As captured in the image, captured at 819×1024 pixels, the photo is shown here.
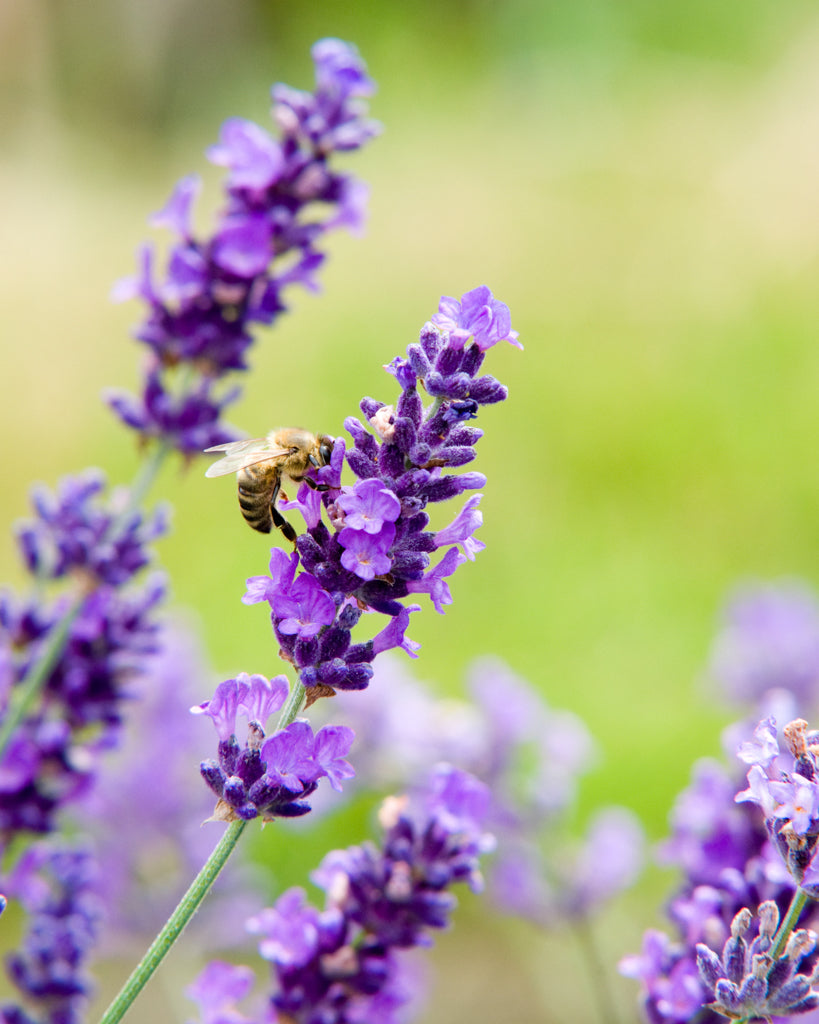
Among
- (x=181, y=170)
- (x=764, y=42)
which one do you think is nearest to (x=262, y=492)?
(x=181, y=170)

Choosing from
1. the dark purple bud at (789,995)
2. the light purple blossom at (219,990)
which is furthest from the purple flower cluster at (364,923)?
the dark purple bud at (789,995)

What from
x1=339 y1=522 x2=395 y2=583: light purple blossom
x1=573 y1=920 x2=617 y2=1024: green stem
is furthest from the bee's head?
x1=573 y1=920 x2=617 y2=1024: green stem

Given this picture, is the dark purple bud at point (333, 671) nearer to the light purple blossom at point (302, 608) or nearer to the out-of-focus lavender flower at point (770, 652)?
the light purple blossom at point (302, 608)

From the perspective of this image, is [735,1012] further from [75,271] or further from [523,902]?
[75,271]

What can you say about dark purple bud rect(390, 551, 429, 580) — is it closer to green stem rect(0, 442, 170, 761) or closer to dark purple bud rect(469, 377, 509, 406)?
dark purple bud rect(469, 377, 509, 406)

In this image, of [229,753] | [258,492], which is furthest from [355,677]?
[258,492]

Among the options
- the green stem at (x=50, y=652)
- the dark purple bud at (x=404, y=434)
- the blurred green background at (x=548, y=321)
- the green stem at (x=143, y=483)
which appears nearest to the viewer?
the dark purple bud at (x=404, y=434)

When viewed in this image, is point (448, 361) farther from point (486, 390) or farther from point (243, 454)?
point (243, 454)
